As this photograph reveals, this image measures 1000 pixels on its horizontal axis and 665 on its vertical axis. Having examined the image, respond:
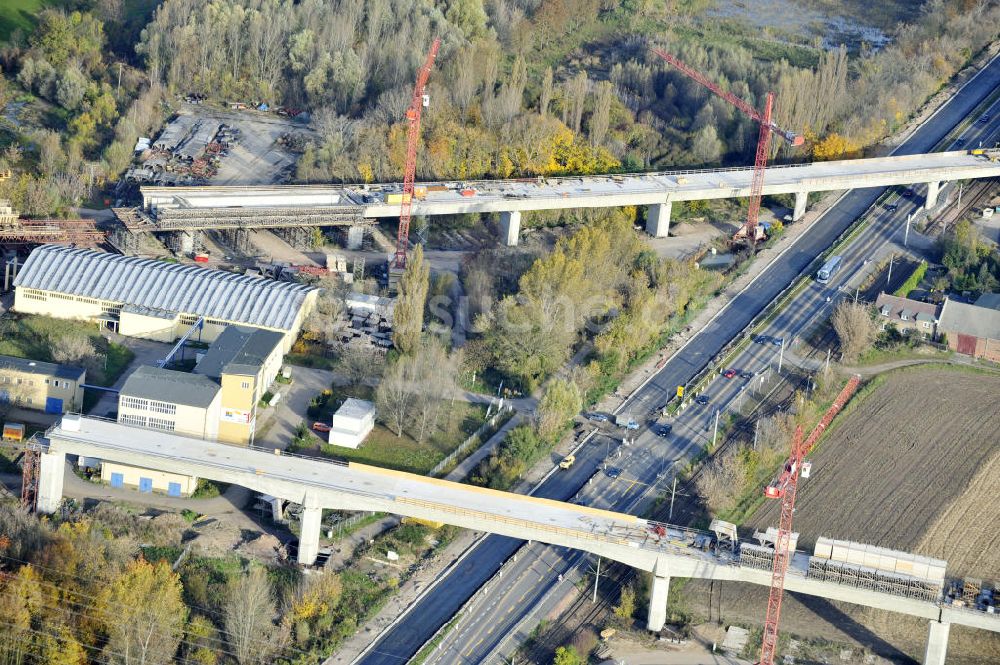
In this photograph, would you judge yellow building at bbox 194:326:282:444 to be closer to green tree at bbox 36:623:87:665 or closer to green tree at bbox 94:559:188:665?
green tree at bbox 94:559:188:665

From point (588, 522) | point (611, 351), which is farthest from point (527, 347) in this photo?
point (588, 522)

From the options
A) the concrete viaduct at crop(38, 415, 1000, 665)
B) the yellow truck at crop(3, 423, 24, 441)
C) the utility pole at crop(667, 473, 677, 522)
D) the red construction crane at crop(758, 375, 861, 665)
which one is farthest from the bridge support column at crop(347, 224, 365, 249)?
the red construction crane at crop(758, 375, 861, 665)

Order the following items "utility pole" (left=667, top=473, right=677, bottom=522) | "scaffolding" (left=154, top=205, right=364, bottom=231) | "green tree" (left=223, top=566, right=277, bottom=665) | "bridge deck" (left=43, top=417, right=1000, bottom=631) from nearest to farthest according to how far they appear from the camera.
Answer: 1. "green tree" (left=223, top=566, right=277, bottom=665)
2. "bridge deck" (left=43, top=417, right=1000, bottom=631)
3. "utility pole" (left=667, top=473, right=677, bottom=522)
4. "scaffolding" (left=154, top=205, right=364, bottom=231)

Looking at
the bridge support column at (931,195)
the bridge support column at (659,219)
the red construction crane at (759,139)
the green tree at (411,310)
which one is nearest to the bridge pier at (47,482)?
the green tree at (411,310)

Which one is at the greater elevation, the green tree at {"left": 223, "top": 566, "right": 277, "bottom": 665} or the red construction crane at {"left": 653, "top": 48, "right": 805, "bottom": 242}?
the red construction crane at {"left": 653, "top": 48, "right": 805, "bottom": 242}

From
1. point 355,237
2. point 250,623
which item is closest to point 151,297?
point 355,237

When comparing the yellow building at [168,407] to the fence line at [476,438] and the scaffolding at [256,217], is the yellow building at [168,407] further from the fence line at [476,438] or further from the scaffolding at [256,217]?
the scaffolding at [256,217]
